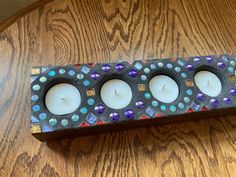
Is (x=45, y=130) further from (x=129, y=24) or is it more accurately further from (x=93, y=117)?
(x=129, y=24)

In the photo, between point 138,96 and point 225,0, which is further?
point 225,0

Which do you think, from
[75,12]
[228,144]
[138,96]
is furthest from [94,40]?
[228,144]

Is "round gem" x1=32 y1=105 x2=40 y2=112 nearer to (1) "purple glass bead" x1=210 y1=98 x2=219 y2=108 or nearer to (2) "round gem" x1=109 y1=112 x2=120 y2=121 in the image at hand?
(2) "round gem" x1=109 y1=112 x2=120 y2=121

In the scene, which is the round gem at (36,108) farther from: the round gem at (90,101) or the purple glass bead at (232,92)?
the purple glass bead at (232,92)

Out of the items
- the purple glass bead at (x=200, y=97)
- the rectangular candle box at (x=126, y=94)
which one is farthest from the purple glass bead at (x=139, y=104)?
the purple glass bead at (x=200, y=97)

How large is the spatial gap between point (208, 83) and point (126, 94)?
0.15 metres

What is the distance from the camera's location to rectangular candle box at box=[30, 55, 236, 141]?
0.49m

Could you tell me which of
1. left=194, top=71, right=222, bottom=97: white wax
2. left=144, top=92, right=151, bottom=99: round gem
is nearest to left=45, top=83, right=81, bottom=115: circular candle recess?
left=144, top=92, right=151, bottom=99: round gem

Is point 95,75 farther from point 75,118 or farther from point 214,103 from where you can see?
point 214,103

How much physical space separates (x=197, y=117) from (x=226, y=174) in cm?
11

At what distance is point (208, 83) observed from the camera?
561 mm


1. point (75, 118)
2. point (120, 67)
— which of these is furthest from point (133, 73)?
point (75, 118)

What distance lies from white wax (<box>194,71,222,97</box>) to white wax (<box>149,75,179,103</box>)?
0.05m

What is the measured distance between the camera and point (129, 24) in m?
0.68
